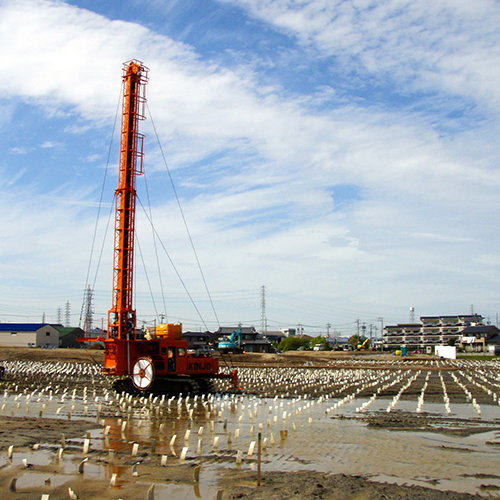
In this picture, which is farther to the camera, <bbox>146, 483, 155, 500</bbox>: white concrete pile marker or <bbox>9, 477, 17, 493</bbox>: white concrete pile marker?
<bbox>9, 477, 17, 493</bbox>: white concrete pile marker

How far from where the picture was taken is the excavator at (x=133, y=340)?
25359 mm

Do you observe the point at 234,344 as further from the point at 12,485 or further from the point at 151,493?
the point at 151,493

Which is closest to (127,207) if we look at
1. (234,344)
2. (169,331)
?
(169,331)

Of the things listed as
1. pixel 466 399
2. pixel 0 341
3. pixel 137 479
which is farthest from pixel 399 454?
pixel 0 341

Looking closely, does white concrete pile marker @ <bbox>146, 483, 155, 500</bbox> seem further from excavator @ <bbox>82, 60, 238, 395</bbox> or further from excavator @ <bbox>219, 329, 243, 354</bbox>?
excavator @ <bbox>219, 329, 243, 354</bbox>

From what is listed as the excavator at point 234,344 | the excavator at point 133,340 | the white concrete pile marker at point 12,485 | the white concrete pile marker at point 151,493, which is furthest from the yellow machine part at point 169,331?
the excavator at point 234,344

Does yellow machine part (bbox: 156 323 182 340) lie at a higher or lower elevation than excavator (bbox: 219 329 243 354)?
higher

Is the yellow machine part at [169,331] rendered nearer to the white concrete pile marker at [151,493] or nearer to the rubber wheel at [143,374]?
the rubber wheel at [143,374]

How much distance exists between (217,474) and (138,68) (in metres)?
24.1

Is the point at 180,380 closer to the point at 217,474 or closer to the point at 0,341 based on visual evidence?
the point at 217,474

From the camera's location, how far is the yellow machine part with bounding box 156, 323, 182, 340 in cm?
2617

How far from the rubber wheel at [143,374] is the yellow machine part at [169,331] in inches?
75.5

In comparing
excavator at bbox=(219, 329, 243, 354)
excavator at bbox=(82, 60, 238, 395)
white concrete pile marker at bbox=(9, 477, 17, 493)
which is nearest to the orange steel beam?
excavator at bbox=(82, 60, 238, 395)

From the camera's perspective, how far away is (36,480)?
1054cm
